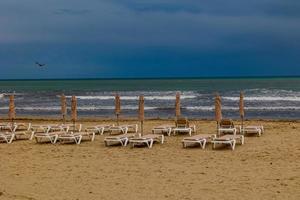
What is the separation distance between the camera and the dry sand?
30.6ft

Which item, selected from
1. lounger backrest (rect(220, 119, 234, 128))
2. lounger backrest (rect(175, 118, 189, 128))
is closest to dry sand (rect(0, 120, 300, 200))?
lounger backrest (rect(220, 119, 234, 128))

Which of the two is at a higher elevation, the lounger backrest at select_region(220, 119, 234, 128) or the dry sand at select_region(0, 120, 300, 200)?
the lounger backrest at select_region(220, 119, 234, 128)

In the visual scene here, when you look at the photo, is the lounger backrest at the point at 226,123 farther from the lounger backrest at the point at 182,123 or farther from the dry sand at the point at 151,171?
the lounger backrest at the point at 182,123

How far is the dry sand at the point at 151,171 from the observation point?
30.6 feet

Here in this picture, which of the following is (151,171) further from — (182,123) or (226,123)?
(182,123)

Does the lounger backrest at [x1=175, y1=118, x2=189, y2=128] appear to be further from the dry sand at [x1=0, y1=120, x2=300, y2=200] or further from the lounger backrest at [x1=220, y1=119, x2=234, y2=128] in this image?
the dry sand at [x1=0, y1=120, x2=300, y2=200]

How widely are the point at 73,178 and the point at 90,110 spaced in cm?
2495

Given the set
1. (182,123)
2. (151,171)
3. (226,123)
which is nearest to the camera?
(151,171)

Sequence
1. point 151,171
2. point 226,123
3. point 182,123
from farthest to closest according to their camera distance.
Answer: point 182,123
point 226,123
point 151,171

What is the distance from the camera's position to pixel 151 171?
11.6 metres

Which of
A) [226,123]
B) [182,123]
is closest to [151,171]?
[226,123]

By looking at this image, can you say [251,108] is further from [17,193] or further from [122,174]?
[17,193]

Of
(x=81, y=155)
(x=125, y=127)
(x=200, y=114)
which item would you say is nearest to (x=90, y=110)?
(x=200, y=114)

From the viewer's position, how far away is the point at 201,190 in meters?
9.48
